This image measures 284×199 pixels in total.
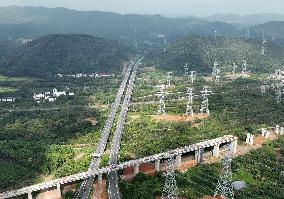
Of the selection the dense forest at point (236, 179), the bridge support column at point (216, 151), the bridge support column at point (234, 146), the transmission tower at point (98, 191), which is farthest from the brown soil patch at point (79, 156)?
the bridge support column at point (234, 146)

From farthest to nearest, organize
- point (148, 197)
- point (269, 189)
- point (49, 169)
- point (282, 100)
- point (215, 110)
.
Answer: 1. point (282, 100)
2. point (215, 110)
3. point (49, 169)
4. point (269, 189)
5. point (148, 197)

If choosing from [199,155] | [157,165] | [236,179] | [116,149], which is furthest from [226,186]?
[116,149]

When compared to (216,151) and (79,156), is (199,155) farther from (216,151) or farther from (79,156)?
(79,156)

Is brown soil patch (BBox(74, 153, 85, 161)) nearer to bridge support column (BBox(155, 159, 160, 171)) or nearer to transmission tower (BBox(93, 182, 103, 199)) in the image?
transmission tower (BBox(93, 182, 103, 199))

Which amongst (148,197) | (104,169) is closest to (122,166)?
(104,169)

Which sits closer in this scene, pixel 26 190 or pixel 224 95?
pixel 26 190

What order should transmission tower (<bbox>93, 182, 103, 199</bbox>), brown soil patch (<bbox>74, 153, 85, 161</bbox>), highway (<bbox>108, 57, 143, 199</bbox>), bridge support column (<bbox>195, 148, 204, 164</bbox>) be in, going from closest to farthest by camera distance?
1. transmission tower (<bbox>93, 182, 103, 199</bbox>)
2. highway (<bbox>108, 57, 143, 199</bbox>)
3. bridge support column (<bbox>195, 148, 204, 164</bbox>)
4. brown soil patch (<bbox>74, 153, 85, 161</bbox>)

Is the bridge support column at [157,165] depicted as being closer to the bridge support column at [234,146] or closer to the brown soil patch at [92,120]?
the bridge support column at [234,146]

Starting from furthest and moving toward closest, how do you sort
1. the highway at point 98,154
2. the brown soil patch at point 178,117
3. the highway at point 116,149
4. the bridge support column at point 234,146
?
the brown soil patch at point 178,117 → the bridge support column at point 234,146 → the highway at point 98,154 → the highway at point 116,149

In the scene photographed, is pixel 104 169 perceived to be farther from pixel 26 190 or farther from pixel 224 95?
pixel 224 95

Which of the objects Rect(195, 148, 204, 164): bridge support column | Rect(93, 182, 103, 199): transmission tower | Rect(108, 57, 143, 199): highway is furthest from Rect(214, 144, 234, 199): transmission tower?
Rect(93, 182, 103, 199): transmission tower

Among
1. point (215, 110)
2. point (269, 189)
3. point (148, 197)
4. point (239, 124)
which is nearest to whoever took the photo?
point (148, 197)
